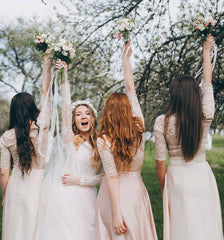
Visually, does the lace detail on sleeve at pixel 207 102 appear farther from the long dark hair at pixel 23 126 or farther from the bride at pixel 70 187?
the long dark hair at pixel 23 126

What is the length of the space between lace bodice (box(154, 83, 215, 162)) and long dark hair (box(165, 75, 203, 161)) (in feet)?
0.16

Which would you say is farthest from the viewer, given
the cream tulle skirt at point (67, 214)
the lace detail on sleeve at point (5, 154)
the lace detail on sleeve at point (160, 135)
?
the lace detail on sleeve at point (5, 154)

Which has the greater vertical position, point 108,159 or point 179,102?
point 179,102

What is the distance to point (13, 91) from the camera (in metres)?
20.4

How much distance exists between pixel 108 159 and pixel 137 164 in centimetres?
37

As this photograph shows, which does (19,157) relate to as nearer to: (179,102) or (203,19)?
(179,102)

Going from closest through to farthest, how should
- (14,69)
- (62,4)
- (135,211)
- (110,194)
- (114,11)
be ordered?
1. (110,194)
2. (135,211)
3. (114,11)
4. (62,4)
5. (14,69)

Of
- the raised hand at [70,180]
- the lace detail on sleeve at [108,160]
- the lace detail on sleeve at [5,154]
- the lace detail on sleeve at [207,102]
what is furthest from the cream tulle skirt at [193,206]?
the lace detail on sleeve at [5,154]

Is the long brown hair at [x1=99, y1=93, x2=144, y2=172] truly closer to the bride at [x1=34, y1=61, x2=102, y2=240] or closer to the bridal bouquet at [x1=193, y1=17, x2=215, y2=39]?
the bride at [x1=34, y1=61, x2=102, y2=240]

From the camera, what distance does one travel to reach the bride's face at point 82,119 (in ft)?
12.4

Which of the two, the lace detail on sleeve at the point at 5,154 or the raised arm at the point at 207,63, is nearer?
the raised arm at the point at 207,63

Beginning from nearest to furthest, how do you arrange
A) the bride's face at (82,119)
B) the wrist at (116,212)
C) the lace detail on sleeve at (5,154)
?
the wrist at (116,212) → the lace detail on sleeve at (5,154) → the bride's face at (82,119)

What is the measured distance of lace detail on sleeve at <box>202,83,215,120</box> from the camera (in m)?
3.06

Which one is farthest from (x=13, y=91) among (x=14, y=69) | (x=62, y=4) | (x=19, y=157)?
(x=19, y=157)
